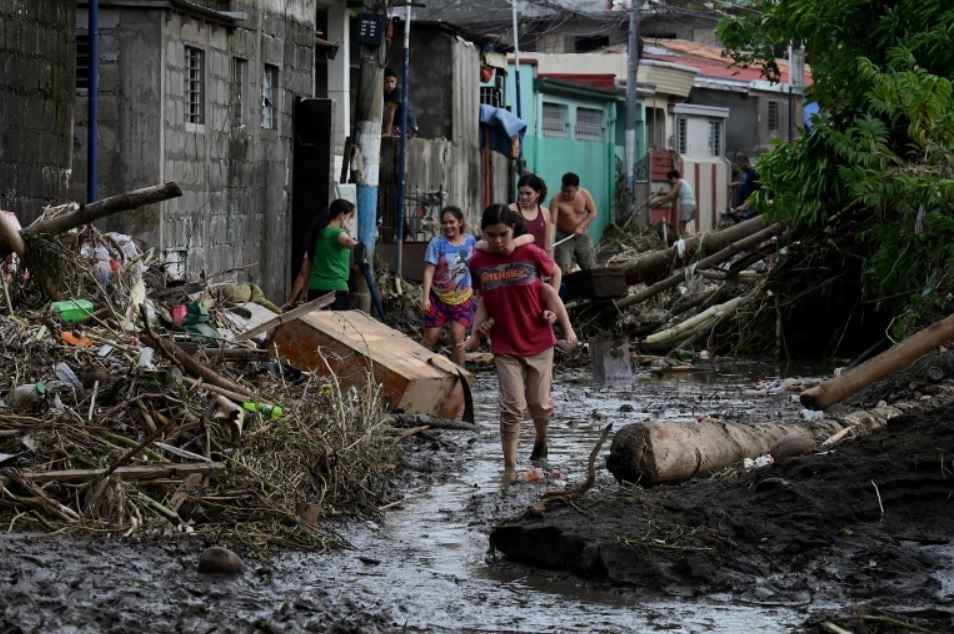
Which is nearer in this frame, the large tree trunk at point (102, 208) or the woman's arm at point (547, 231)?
the large tree trunk at point (102, 208)

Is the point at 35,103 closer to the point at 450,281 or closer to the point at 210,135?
the point at 450,281

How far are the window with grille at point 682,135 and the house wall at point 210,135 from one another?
2625 cm

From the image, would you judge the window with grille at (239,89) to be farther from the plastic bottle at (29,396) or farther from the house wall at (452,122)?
the plastic bottle at (29,396)

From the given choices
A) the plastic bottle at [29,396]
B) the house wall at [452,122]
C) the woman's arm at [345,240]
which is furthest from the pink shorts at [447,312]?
the house wall at [452,122]

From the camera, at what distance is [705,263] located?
64.1 ft

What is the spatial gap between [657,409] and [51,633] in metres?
8.58

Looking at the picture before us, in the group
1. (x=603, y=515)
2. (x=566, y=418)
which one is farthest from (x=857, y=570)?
(x=566, y=418)

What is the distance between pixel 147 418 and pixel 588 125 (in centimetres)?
3450

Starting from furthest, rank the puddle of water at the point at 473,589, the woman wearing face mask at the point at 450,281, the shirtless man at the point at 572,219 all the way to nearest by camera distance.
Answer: the shirtless man at the point at 572,219
the woman wearing face mask at the point at 450,281
the puddle of water at the point at 473,589

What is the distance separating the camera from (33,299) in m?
9.63

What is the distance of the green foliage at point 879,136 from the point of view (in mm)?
14188

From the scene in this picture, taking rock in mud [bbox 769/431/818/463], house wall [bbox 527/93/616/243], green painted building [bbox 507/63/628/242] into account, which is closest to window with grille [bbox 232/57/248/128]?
rock in mud [bbox 769/431/818/463]

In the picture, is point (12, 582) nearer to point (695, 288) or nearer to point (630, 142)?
point (695, 288)

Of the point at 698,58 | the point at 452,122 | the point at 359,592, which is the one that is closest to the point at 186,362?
the point at 359,592
